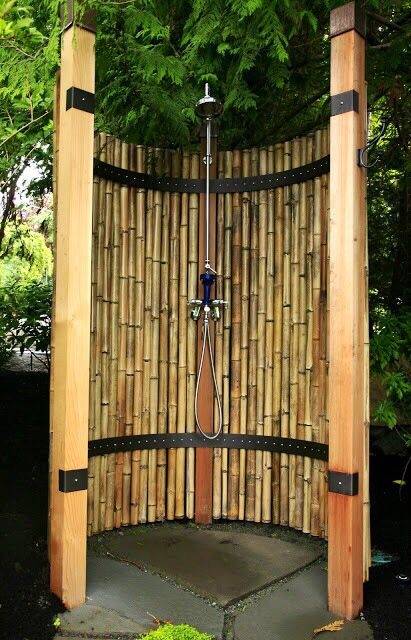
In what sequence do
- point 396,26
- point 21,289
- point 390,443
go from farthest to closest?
point 21,289, point 390,443, point 396,26

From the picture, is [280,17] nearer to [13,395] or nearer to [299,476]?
[299,476]

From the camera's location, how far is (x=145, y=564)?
2479 mm

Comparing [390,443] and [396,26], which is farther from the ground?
[396,26]

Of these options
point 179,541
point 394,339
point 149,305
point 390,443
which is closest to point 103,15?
point 149,305

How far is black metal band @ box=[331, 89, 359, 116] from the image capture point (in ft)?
6.84

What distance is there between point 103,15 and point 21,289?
2.61 meters

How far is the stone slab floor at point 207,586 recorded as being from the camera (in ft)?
6.45

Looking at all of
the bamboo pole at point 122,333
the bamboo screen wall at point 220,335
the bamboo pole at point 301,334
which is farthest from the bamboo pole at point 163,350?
the bamboo pole at point 301,334

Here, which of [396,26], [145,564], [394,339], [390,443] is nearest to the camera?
[145,564]

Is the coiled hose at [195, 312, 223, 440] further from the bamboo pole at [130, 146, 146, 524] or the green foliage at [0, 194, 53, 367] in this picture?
the green foliage at [0, 194, 53, 367]

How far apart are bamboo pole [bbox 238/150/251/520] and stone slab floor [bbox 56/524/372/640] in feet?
0.80

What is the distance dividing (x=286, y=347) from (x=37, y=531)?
148cm

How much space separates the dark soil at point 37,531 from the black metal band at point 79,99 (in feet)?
5.90

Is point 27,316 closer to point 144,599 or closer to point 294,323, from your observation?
point 294,323
